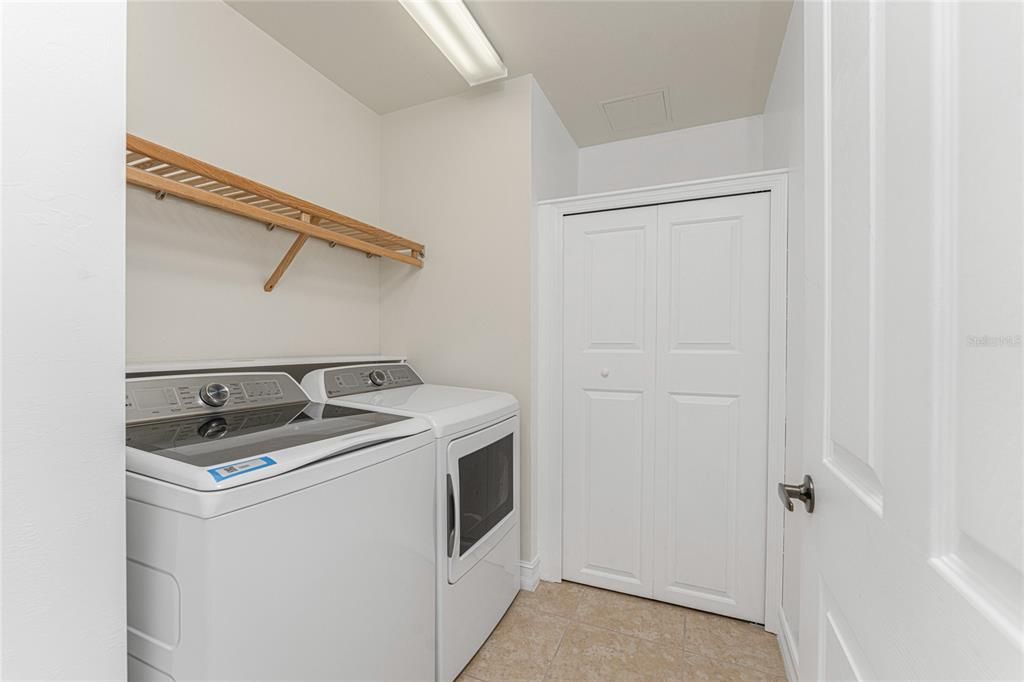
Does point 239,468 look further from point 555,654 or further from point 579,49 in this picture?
point 579,49

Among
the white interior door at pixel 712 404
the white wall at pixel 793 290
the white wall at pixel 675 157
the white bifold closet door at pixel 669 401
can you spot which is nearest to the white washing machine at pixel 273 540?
the white bifold closet door at pixel 669 401

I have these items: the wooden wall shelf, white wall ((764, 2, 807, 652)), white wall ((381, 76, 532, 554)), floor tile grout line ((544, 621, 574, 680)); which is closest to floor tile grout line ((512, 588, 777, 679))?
floor tile grout line ((544, 621, 574, 680))

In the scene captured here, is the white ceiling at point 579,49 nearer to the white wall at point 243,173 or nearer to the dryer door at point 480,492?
the white wall at point 243,173

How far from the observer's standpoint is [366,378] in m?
2.06

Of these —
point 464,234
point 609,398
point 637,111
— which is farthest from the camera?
point 637,111

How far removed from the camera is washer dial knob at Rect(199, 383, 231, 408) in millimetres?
1441

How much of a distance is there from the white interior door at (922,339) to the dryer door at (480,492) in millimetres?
1126

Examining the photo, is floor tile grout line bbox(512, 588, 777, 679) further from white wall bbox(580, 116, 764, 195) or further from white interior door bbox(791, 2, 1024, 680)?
white wall bbox(580, 116, 764, 195)

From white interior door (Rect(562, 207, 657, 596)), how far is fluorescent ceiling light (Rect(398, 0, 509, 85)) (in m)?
0.76

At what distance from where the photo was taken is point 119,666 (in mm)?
777

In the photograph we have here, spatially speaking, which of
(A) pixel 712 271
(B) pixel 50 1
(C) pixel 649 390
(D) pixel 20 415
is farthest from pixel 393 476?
(A) pixel 712 271

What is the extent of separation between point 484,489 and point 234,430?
94cm

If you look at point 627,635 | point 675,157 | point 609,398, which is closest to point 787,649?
point 627,635

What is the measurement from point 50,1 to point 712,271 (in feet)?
6.81
